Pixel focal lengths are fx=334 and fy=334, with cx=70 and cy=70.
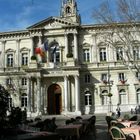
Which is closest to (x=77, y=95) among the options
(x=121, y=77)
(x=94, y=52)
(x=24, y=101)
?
(x=121, y=77)

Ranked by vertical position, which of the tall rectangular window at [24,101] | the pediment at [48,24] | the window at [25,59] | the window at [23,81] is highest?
the pediment at [48,24]

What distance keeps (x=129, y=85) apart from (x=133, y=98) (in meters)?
1.95

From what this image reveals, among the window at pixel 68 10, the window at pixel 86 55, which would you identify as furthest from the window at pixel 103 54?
the window at pixel 68 10

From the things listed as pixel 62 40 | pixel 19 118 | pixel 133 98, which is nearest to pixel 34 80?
pixel 62 40

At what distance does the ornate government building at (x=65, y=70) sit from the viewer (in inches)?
1880

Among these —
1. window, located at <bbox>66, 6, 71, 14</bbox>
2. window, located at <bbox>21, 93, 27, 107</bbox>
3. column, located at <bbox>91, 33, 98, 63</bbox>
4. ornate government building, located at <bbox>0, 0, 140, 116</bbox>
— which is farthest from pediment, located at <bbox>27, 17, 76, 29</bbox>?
window, located at <bbox>21, 93, 27, 107</bbox>

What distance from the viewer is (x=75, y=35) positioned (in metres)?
50.0

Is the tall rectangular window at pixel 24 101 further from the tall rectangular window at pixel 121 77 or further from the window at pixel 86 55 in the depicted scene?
the tall rectangular window at pixel 121 77

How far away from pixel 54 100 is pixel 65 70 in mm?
5269

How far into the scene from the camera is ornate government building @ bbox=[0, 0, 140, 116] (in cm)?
4775

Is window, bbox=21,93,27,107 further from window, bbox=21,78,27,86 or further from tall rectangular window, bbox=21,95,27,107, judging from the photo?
window, bbox=21,78,27,86

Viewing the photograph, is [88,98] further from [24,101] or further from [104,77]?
[24,101]

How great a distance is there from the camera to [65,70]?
47.4 metres

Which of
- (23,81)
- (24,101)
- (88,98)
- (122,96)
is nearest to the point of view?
(122,96)
